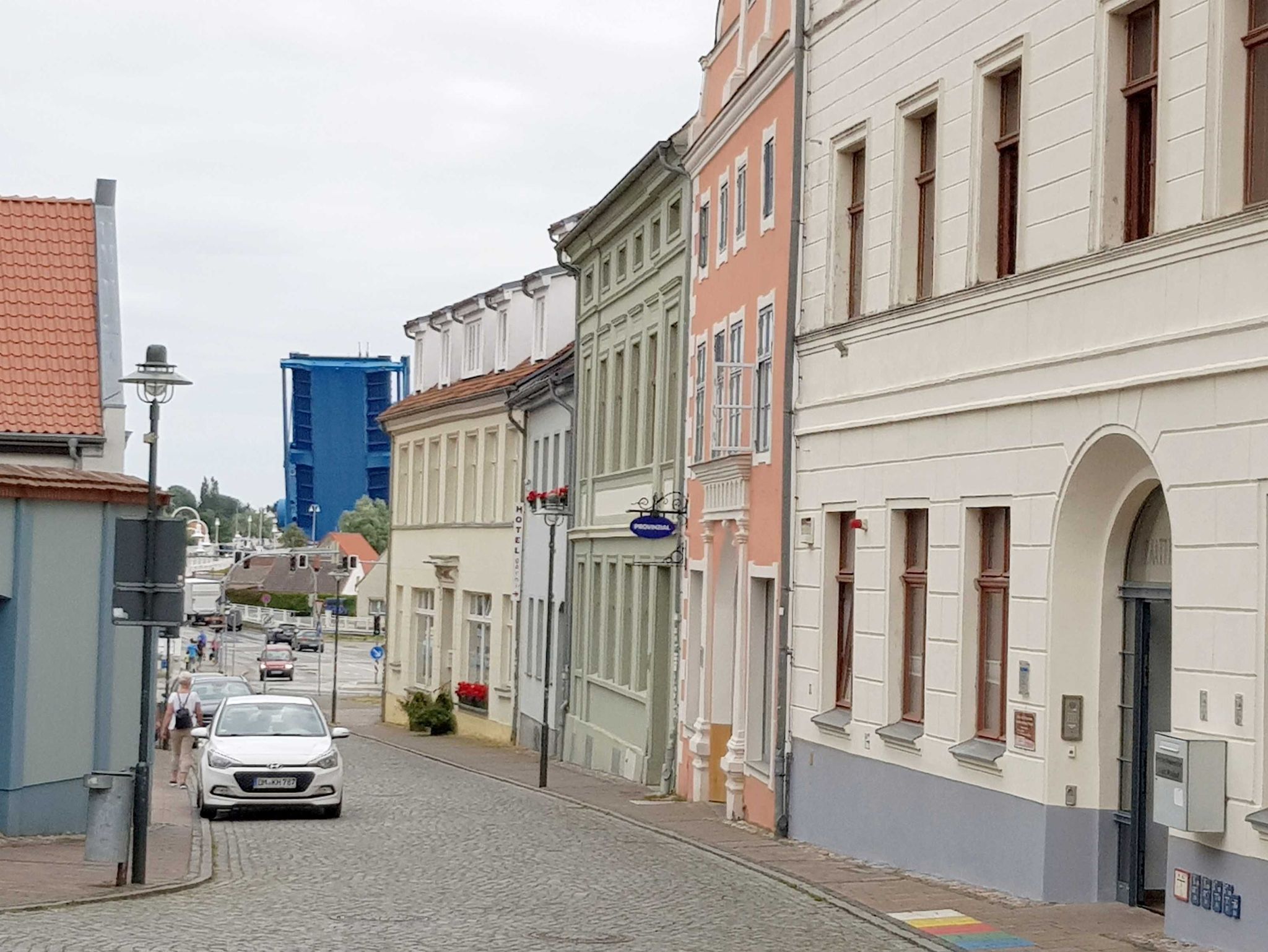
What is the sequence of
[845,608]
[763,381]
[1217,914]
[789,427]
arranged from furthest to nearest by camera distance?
[763,381] → [789,427] → [845,608] → [1217,914]

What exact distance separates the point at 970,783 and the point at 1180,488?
4.36 m

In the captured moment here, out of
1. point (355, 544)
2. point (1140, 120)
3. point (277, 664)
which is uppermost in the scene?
point (1140, 120)

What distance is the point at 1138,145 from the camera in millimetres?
15289

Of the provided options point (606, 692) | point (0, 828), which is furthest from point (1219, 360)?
point (606, 692)

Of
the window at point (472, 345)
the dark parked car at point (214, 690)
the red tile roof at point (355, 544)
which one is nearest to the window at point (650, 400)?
the dark parked car at point (214, 690)

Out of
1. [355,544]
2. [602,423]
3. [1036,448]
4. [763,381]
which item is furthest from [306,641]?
[1036,448]

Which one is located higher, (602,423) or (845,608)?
(602,423)

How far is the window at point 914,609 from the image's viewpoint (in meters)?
19.3

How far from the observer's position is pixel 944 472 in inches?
719

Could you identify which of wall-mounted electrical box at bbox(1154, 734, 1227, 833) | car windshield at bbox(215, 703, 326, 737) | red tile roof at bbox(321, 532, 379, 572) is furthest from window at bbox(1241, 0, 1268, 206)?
red tile roof at bbox(321, 532, 379, 572)

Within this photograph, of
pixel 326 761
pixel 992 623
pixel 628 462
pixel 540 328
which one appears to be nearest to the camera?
pixel 992 623

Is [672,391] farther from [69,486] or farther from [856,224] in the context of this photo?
[69,486]

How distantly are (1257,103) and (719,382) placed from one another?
14.8 metres

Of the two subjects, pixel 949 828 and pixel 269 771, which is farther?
pixel 269 771
